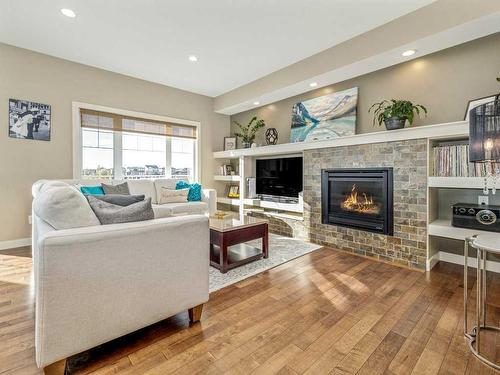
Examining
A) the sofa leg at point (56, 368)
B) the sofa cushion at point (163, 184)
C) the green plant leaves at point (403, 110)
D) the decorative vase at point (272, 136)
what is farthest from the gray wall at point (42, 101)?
the green plant leaves at point (403, 110)

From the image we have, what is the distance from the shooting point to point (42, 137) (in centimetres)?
363

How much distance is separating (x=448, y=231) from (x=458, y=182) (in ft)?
1.64

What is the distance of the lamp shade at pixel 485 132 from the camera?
1395mm

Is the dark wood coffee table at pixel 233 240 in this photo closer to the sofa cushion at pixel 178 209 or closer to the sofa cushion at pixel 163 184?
the sofa cushion at pixel 178 209

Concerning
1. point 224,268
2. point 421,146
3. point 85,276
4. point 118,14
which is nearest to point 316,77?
point 421,146

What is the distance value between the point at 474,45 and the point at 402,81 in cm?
70

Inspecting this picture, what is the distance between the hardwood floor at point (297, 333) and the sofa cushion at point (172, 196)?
2030 mm

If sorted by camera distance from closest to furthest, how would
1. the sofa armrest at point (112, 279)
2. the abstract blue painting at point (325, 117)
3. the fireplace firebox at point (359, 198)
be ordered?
the sofa armrest at point (112, 279), the fireplace firebox at point (359, 198), the abstract blue painting at point (325, 117)

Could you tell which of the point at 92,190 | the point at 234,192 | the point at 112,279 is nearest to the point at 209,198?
the point at 234,192

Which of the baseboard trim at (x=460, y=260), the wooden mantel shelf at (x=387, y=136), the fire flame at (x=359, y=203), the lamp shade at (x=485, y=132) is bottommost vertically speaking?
the baseboard trim at (x=460, y=260)

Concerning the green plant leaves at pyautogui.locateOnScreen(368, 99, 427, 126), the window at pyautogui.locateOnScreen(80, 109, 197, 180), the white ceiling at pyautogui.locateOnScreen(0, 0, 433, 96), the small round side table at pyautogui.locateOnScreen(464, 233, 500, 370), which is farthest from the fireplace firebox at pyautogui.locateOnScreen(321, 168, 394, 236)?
the window at pyautogui.locateOnScreen(80, 109, 197, 180)

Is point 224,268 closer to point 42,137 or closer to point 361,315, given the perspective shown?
point 361,315

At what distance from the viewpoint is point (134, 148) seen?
15.0ft

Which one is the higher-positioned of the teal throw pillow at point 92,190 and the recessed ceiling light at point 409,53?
the recessed ceiling light at point 409,53
